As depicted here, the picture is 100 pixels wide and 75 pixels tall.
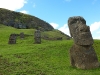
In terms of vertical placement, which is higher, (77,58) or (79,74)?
(77,58)

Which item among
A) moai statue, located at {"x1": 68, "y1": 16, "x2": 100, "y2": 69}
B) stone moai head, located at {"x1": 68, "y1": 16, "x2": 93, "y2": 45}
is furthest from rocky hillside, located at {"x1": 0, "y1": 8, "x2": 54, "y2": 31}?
moai statue, located at {"x1": 68, "y1": 16, "x2": 100, "y2": 69}

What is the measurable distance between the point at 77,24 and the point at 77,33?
77 centimetres

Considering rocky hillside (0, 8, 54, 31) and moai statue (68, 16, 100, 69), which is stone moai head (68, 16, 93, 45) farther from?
rocky hillside (0, 8, 54, 31)

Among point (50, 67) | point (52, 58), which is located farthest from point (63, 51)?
point (50, 67)

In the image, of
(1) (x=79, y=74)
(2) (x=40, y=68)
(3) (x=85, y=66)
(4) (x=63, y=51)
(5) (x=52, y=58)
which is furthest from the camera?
(4) (x=63, y=51)

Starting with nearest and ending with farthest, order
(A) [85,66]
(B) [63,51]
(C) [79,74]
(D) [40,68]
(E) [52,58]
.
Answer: (C) [79,74] < (A) [85,66] < (D) [40,68] < (E) [52,58] < (B) [63,51]

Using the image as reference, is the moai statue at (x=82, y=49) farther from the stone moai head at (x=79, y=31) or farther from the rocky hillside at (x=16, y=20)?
the rocky hillside at (x=16, y=20)

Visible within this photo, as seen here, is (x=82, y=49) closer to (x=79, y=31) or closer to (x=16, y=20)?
(x=79, y=31)

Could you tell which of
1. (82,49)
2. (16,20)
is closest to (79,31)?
(82,49)

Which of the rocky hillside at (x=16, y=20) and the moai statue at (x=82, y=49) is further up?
the rocky hillside at (x=16, y=20)

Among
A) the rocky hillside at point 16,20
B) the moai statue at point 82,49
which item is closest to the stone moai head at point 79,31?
the moai statue at point 82,49

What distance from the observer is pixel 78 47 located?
16.8 meters

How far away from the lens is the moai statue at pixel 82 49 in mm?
16422

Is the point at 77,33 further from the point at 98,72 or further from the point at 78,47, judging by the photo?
the point at 98,72
